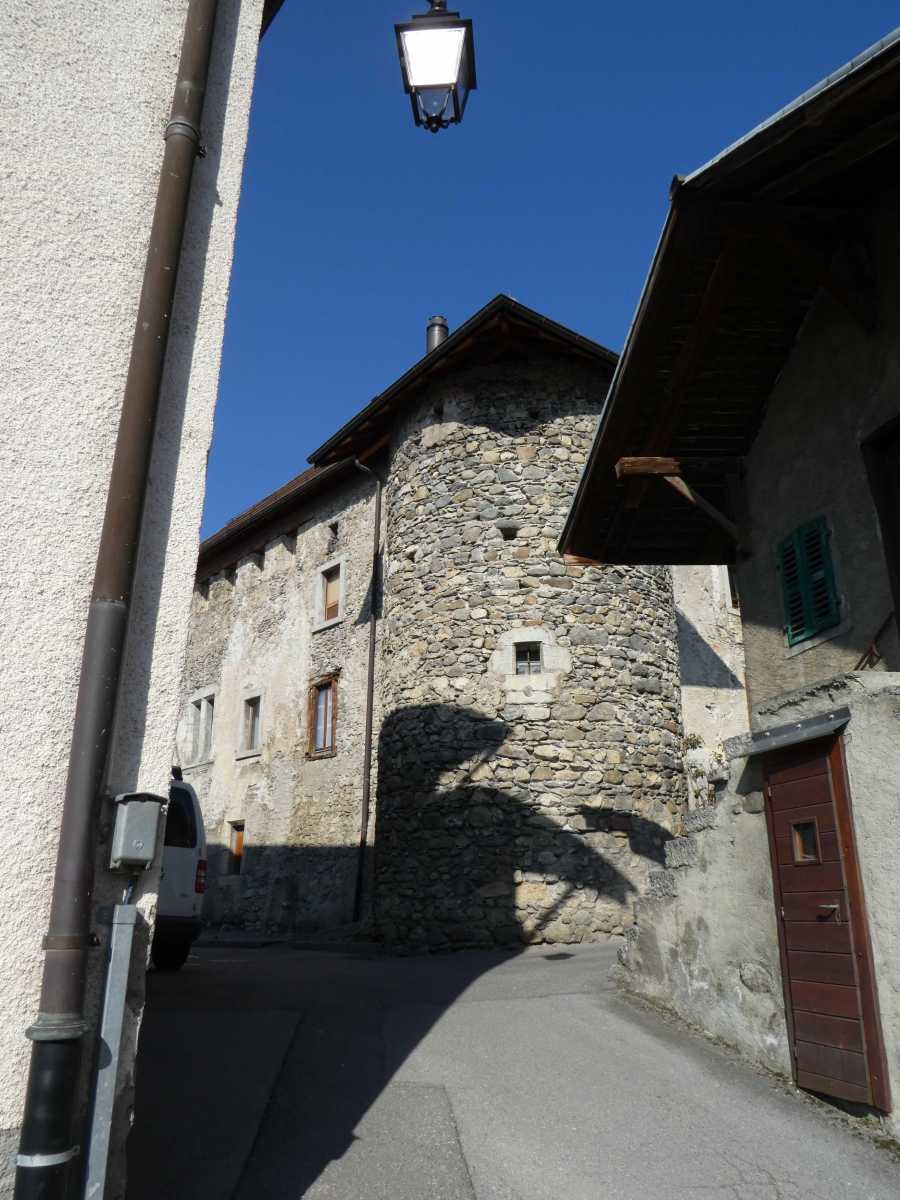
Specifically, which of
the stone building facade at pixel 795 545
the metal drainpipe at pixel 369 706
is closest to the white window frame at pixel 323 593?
the metal drainpipe at pixel 369 706

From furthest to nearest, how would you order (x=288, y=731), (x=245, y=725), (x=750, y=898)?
(x=245, y=725) → (x=288, y=731) → (x=750, y=898)

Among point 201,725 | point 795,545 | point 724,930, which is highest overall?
point 201,725

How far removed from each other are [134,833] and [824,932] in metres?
3.41

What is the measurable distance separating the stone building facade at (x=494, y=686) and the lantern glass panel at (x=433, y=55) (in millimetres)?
6610

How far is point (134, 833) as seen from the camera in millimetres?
2955

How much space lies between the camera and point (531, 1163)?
3854mm

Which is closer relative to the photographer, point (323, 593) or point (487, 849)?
point (487, 849)

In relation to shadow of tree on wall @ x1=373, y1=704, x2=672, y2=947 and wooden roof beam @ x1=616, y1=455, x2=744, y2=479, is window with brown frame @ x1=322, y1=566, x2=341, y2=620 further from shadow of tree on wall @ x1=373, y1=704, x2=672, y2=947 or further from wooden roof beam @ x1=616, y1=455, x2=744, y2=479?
wooden roof beam @ x1=616, y1=455, x2=744, y2=479

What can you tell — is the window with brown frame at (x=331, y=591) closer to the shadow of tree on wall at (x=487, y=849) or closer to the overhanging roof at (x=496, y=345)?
the overhanging roof at (x=496, y=345)

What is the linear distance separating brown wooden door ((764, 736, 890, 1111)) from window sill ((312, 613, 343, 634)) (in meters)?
11.6

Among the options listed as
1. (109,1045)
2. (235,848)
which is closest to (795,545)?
(109,1045)

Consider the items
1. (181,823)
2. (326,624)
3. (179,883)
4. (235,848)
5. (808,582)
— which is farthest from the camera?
(235,848)

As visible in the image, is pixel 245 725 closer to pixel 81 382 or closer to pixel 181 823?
pixel 181 823

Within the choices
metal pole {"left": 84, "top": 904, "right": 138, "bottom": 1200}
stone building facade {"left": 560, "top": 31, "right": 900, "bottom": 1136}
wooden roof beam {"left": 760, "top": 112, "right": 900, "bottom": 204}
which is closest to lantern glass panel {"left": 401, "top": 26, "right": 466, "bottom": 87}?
stone building facade {"left": 560, "top": 31, "right": 900, "bottom": 1136}
